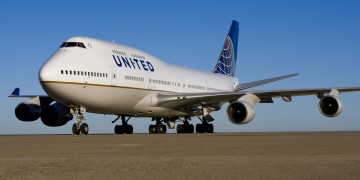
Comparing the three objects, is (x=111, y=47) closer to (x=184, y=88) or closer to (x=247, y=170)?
(x=184, y=88)

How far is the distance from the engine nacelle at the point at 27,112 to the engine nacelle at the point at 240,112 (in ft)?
32.7

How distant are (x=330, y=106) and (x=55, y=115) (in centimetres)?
1286

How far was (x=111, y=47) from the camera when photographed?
2553cm

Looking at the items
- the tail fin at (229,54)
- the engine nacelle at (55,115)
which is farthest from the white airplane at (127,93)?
the tail fin at (229,54)

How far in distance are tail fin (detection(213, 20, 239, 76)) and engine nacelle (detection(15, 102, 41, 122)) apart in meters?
16.0

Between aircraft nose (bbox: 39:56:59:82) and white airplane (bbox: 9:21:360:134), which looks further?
white airplane (bbox: 9:21:360:134)

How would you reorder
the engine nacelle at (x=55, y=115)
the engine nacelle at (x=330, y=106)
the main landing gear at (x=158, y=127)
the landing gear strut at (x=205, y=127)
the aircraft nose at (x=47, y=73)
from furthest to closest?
the main landing gear at (x=158, y=127), the landing gear strut at (x=205, y=127), the engine nacelle at (x=55, y=115), the engine nacelle at (x=330, y=106), the aircraft nose at (x=47, y=73)

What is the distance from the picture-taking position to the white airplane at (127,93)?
74.7 feet

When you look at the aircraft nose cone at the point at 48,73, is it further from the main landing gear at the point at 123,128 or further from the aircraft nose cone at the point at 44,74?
the main landing gear at the point at 123,128

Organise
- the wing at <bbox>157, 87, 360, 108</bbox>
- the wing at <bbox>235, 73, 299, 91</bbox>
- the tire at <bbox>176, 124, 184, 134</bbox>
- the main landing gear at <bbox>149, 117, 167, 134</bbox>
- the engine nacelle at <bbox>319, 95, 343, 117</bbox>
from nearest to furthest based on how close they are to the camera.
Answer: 1. the engine nacelle at <bbox>319, 95, 343, 117</bbox>
2. the wing at <bbox>157, 87, 360, 108</bbox>
3. the main landing gear at <bbox>149, 117, 167, 134</bbox>
4. the tire at <bbox>176, 124, 184, 134</bbox>
5. the wing at <bbox>235, 73, 299, 91</bbox>

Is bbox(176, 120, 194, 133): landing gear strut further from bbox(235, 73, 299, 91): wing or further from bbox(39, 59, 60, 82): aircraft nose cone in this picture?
bbox(39, 59, 60, 82): aircraft nose cone

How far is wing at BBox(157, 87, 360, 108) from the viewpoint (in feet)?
79.9

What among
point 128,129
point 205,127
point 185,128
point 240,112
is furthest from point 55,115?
point 240,112

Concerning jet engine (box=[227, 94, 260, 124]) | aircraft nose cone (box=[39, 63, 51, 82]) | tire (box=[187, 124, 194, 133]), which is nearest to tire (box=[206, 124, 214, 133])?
tire (box=[187, 124, 194, 133])
